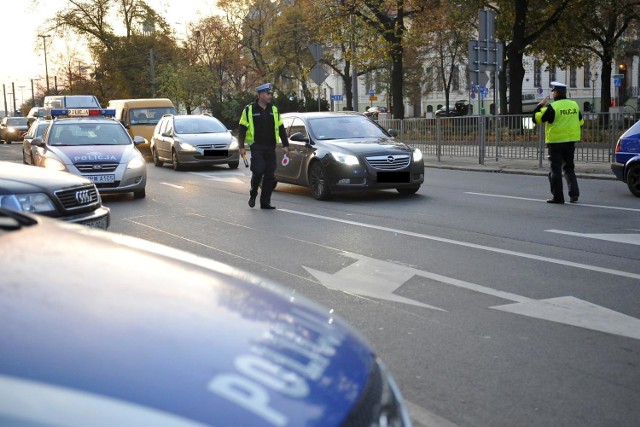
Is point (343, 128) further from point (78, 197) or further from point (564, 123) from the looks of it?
point (78, 197)

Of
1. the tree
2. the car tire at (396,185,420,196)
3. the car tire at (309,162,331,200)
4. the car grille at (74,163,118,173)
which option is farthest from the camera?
the tree

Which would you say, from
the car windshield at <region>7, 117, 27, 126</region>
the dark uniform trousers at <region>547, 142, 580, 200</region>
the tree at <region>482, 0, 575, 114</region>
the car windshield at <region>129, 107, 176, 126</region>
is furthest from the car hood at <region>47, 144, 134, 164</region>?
the car windshield at <region>7, 117, 27, 126</region>

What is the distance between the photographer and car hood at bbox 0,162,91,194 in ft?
23.6

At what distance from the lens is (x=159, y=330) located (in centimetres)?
203

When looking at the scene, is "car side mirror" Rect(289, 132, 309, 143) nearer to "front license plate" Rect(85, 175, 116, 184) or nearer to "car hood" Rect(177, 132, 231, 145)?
"front license plate" Rect(85, 175, 116, 184)

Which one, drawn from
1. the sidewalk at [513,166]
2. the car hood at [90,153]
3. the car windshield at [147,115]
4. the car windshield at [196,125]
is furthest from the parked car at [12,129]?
the car hood at [90,153]

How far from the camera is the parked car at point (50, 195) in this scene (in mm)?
7164

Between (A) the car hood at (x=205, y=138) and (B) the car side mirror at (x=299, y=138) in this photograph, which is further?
(A) the car hood at (x=205, y=138)

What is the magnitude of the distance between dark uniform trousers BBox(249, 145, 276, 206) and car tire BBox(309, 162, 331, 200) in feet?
3.75

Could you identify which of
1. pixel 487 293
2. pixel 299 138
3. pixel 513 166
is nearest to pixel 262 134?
pixel 299 138

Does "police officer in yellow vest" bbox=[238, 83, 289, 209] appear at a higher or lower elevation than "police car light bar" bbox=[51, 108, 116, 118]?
lower

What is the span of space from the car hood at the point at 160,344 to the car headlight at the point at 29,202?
471 cm

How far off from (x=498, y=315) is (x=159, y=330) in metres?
4.32

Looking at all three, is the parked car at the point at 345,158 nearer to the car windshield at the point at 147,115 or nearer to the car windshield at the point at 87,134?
the car windshield at the point at 87,134
